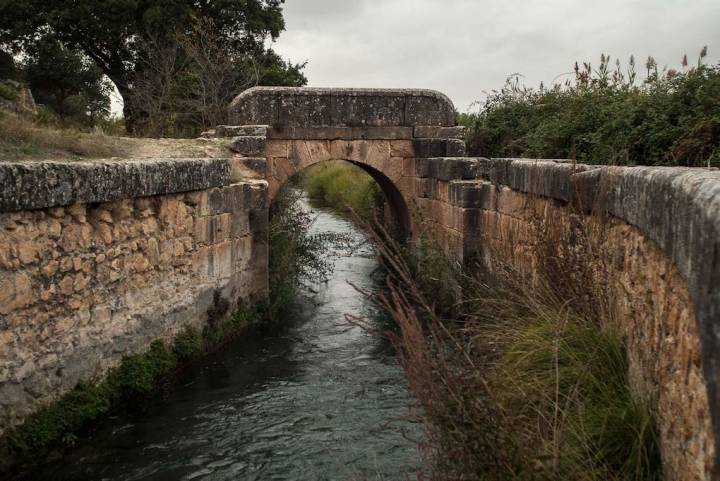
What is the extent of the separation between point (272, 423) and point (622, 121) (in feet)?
14.5

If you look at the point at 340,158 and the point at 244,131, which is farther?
the point at 340,158

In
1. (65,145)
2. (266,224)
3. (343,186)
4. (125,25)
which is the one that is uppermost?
(125,25)

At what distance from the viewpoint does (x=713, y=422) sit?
2029 mm

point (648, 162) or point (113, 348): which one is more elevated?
point (648, 162)

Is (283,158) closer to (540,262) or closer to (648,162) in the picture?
(648,162)

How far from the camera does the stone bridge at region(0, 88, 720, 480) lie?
2.65m

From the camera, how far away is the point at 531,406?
11.2 feet

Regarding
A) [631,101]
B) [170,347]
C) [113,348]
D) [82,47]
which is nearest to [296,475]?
[113,348]

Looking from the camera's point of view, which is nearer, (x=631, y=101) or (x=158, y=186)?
(x=158, y=186)

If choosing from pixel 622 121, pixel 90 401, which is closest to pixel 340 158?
pixel 622 121

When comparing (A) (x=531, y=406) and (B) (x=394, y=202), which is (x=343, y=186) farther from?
(A) (x=531, y=406)

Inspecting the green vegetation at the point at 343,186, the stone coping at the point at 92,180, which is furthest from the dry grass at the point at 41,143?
the green vegetation at the point at 343,186

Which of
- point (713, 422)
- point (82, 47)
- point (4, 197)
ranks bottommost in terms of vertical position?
point (713, 422)

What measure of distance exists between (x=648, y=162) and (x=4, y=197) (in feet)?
17.3
